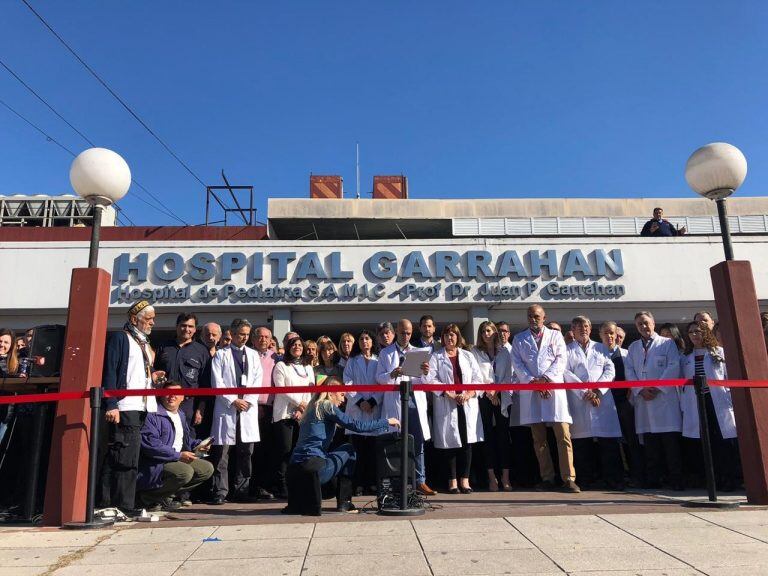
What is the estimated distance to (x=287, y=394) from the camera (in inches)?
267

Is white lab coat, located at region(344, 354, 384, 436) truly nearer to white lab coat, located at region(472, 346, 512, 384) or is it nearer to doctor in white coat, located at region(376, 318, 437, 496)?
doctor in white coat, located at region(376, 318, 437, 496)

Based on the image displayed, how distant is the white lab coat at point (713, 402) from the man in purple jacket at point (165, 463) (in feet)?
17.4

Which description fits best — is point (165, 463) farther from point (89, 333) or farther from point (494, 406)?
point (494, 406)

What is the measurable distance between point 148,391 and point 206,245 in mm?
9619

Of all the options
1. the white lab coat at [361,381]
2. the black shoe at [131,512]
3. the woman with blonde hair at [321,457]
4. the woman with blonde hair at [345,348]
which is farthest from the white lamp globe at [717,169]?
the black shoe at [131,512]

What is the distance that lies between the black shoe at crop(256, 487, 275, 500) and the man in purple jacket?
848 mm

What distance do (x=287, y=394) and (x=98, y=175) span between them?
305 centimetres

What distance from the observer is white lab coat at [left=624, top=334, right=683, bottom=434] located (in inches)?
267

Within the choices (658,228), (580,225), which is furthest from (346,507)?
(580,225)

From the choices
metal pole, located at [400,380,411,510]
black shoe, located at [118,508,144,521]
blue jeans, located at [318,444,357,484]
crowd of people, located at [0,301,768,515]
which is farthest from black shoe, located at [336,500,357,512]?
black shoe, located at [118,508,144,521]

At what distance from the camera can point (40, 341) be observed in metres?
5.79

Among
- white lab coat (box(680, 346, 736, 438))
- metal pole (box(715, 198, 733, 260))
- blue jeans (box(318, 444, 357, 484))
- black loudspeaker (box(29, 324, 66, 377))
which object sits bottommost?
blue jeans (box(318, 444, 357, 484))

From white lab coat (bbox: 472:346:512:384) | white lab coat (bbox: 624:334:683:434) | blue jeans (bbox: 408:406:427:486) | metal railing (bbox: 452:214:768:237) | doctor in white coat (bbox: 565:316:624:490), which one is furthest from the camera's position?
metal railing (bbox: 452:214:768:237)

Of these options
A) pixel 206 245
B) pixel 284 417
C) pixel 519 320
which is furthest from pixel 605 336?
pixel 206 245
